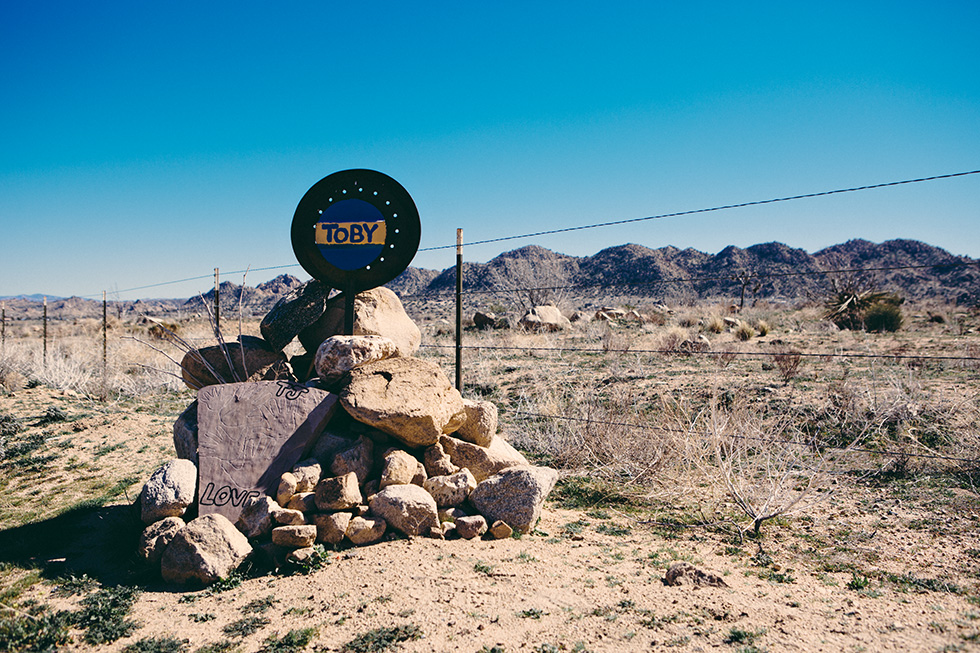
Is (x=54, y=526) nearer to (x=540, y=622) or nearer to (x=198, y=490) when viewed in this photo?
(x=198, y=490)

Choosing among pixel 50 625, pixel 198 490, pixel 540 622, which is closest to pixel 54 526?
pixel 198 490

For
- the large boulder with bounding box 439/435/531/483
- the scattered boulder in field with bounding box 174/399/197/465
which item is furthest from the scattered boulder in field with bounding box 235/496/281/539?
the large boulder with bounding box 439/435/531/483

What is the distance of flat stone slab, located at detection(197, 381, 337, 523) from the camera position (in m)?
4.94

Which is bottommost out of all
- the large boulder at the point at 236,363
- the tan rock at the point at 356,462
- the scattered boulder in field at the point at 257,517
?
the scattered boulder in field at the point at 257,517

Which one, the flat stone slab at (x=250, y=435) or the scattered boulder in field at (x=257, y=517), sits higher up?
the flat stone slab at (x=250, y=435)

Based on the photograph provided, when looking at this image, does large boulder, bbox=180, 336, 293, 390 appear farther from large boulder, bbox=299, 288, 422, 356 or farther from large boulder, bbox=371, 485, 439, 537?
large boulder, bbox=371, 485, 439, 537

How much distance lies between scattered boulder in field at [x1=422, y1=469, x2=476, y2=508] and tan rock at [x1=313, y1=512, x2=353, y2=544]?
807 millimetres

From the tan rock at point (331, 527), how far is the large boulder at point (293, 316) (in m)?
2.24

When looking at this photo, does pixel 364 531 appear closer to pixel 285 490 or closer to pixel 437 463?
pixel 285 490

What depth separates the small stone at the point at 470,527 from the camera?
496 centimetres

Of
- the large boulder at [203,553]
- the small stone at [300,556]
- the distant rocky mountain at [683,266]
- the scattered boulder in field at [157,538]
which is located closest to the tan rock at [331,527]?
the small stone at [300,556]

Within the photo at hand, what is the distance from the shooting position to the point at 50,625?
12.0 feet

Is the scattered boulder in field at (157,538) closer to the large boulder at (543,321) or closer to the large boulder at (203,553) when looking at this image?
the large boulder at (203,553)

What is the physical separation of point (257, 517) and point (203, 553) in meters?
0.51
